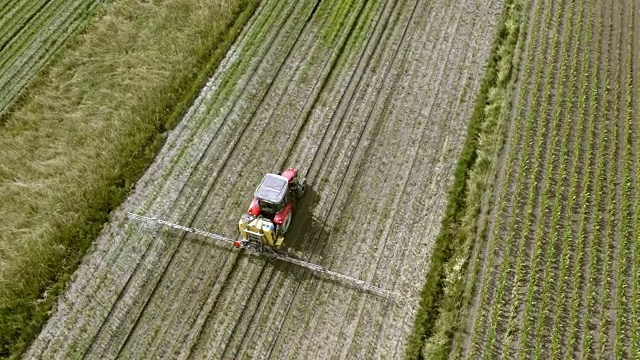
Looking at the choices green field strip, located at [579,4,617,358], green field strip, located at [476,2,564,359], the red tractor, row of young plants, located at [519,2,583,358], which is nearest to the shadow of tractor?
the red tractor

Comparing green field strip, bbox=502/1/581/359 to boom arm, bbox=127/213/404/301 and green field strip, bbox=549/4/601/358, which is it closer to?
green field strip, bbox=549/4/601/358

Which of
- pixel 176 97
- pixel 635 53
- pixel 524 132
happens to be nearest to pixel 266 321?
pixel 176 97

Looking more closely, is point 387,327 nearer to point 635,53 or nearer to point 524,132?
point 524,132

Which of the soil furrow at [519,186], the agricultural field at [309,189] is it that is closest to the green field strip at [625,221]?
the soil furrow at [519,186]

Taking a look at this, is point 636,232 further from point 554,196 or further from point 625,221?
point 554,196

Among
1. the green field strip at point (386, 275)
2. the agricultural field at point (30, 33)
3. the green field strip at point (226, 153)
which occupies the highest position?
the agricultural field at point (30, 33)

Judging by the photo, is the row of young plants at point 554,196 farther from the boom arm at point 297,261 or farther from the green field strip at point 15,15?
the green field strip at point 15,15
